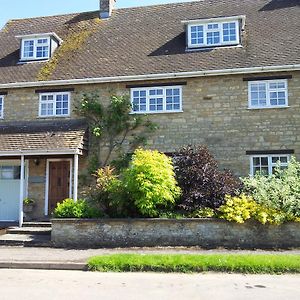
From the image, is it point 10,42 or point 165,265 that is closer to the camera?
point 165,265

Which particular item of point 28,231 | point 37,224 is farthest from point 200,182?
point 37,224

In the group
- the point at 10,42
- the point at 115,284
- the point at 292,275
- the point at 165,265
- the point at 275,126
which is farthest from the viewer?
the point at 10,42

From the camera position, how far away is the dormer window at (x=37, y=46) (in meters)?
20.2

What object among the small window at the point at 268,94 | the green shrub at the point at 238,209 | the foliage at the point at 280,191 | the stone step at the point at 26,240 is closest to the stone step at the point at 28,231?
the stone step at the point at 26,240

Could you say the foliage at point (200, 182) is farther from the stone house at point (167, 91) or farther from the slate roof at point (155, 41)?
the slate roof at point (155, 41)

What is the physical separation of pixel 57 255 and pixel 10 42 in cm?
1477

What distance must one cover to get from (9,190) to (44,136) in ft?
11.3

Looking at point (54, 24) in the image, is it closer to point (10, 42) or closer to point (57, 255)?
point (10, 42)

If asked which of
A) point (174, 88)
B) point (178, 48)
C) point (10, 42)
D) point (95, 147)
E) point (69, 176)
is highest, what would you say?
point (10, 42)

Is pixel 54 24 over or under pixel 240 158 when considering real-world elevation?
over

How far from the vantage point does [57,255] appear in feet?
38.0

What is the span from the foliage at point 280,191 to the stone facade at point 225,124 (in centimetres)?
253

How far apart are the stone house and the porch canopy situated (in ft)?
0.16

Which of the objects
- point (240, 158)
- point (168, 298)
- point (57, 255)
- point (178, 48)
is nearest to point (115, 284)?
point (168, 298)
